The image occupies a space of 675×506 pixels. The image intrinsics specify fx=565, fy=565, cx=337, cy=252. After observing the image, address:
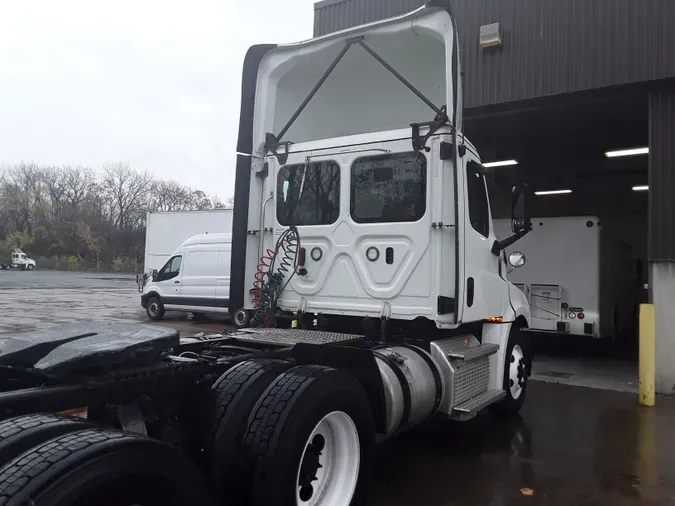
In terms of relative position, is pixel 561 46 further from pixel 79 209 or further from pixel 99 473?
pixel 79 209

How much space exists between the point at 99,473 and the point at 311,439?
152cm

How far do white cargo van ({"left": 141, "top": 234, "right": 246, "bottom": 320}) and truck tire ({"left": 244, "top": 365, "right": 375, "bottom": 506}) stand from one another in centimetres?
1237

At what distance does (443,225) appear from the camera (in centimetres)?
478

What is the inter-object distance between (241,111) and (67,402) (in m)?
3.60

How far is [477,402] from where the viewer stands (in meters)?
4.93

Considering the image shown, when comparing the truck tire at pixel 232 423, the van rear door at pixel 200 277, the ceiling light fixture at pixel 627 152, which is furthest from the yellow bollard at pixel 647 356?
the van rear door at pixel 200 277

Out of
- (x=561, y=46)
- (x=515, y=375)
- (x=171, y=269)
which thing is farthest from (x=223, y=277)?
(x=515, y=375)

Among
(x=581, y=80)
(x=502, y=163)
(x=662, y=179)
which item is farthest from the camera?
(x=502, y=163)

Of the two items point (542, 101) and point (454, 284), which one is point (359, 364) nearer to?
Answer: point (454, 284)

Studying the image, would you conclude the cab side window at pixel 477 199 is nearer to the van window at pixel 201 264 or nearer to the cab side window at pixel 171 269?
the van window at pixel 201 264

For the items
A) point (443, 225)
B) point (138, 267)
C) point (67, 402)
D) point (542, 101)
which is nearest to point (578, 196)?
point (542, 101)

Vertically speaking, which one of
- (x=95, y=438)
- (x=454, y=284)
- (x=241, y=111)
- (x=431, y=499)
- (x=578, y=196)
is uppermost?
(x=578, y=196)

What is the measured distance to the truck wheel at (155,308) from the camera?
16.9 m

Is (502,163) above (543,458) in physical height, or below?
above
